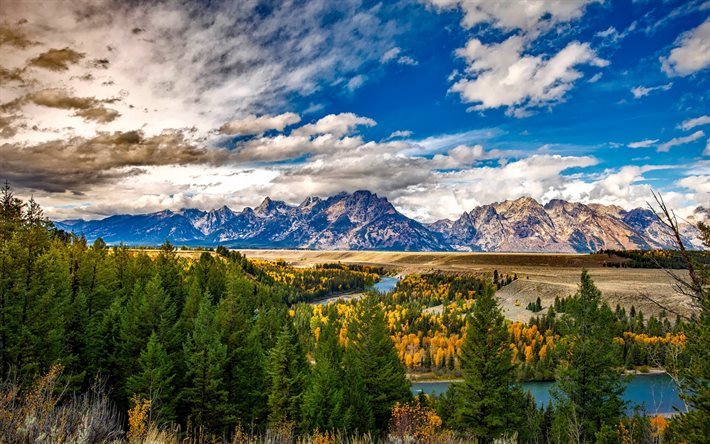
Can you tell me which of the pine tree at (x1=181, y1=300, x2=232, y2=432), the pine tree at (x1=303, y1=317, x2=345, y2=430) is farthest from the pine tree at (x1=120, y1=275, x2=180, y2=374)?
the pine tree at (x1=303, y1=317, x2=345, y2=430)

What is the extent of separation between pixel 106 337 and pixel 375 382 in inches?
1145

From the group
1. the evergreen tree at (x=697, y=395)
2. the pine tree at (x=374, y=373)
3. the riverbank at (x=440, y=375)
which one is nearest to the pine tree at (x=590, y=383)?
the pine tree at (x=374, y=373)

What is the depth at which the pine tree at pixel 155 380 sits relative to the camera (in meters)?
36.1

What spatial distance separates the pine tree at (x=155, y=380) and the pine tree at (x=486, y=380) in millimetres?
25223

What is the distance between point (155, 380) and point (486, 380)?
28.4 meters

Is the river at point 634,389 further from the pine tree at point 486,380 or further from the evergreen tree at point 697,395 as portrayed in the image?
the evergreen tree at point 697,395

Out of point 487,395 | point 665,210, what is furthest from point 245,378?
point 665,210

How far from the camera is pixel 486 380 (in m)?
38.1

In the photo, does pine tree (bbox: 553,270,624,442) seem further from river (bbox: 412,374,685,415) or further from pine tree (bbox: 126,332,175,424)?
river (bbox: 412,374,685,415)

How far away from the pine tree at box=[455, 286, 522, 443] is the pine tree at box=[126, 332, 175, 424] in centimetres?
2522

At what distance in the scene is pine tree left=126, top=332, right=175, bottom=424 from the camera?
36062 millimetres

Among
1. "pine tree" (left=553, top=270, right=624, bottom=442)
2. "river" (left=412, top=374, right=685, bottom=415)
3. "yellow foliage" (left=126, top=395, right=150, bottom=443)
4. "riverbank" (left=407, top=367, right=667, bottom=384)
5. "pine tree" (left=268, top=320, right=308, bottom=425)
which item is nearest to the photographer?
"yellow foliage" (left=126, top=395, right=150, bottom=443)

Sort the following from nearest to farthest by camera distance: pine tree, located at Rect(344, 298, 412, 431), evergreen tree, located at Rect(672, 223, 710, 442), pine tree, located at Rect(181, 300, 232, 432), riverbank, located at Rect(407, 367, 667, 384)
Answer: evergreen tree, located at Rect(672, 223, 710, 442) → pine tree, located at Rect(181, 300, 232, 432) → pine tree, located at Rect(344, 298, 412, 431) → riverbank, located at Rect(407, 367, 667, 384)

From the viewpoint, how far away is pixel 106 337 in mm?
44812
